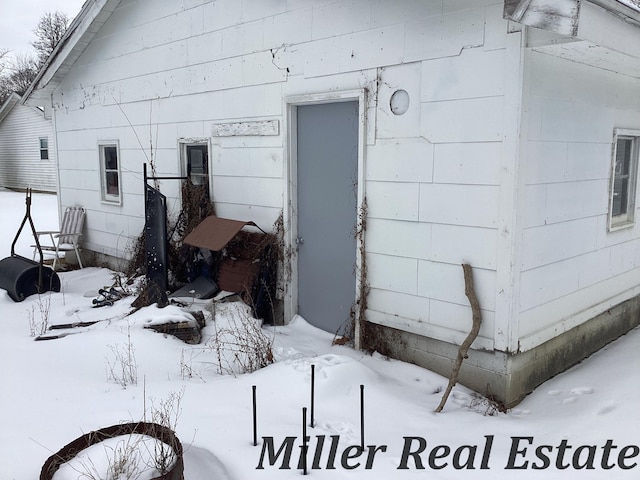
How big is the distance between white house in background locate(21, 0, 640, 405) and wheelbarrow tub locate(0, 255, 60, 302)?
2707mm

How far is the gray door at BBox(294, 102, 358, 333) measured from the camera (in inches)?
210

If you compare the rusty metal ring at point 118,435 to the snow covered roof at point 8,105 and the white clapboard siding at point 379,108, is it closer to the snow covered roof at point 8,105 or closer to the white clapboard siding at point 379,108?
the white clapboard siding at point 379,108

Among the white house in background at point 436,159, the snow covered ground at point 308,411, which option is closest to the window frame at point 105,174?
the white house in background at point 436,159

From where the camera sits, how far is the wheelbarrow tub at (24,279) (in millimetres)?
7332

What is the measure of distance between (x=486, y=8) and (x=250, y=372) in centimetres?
354

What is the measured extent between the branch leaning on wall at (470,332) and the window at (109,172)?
6605 mm

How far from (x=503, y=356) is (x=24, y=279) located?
20.8ft

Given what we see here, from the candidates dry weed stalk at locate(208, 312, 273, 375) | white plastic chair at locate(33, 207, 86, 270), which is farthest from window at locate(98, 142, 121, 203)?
dry weed stalk at locate(208, 312, 273, 375)

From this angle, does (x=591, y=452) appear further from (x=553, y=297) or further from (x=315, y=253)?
(x=315, y=253)

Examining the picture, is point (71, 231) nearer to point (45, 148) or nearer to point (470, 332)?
point (470, 332)

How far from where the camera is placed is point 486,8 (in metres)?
4.19

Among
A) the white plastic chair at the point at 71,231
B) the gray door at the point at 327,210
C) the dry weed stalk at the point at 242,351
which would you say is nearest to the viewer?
the dry weed stalk at the point at 242,351

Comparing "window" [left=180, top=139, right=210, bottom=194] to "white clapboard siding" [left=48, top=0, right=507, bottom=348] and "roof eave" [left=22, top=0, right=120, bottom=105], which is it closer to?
"white clapboard siding" [left=48, top=0, right=507, bottom=348]

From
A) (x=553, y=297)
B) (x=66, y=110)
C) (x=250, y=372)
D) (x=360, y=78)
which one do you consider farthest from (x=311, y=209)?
(x=66, y=110)
